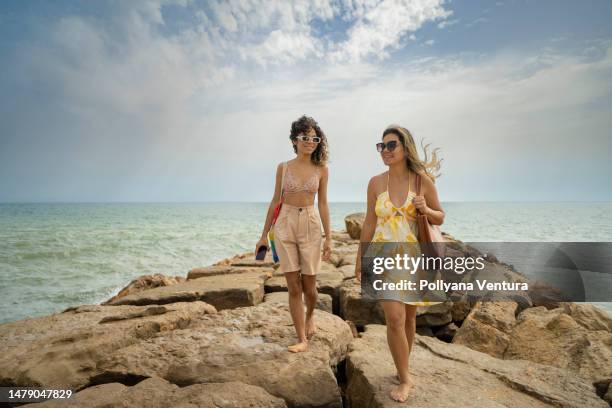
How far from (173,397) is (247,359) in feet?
2.19

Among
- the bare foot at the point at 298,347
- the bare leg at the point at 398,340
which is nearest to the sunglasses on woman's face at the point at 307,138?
the bare leg at the point at 398,340

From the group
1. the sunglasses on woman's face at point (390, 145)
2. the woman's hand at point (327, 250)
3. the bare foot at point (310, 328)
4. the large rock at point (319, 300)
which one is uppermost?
the sunglasses on woman's face at point (390, 145)

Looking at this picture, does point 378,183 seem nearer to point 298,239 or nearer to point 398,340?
point 298,239

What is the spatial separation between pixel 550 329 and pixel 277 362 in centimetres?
333

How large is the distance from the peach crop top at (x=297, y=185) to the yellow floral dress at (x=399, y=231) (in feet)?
2.35

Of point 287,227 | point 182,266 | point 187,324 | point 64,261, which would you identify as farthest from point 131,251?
point 287,227

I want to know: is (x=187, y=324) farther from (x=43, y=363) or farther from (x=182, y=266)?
(x=182, y=266)

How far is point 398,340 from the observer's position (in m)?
2.52

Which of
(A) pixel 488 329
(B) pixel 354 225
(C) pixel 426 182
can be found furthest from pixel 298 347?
(B) pixel 354 225

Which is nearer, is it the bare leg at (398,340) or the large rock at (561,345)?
the bare leg at (398,340)

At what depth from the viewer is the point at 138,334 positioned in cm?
371

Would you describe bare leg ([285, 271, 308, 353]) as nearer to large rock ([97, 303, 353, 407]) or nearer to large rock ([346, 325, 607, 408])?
large rock ([97, 303, 353, 407])

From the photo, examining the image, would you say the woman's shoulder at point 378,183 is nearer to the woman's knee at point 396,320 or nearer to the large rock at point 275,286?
the woman's knee at point 396,320

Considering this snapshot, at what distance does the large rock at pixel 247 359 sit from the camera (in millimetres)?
2768
